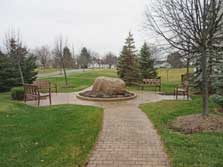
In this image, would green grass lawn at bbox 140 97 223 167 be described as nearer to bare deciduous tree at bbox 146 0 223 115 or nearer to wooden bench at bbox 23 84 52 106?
bare deciduous tree at bbox 146 0 223 115

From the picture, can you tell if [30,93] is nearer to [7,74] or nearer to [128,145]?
[7,74]

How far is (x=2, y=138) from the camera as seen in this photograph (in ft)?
17.2

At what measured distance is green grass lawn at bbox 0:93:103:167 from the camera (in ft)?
13.2

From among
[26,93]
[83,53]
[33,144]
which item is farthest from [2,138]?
[83,53]

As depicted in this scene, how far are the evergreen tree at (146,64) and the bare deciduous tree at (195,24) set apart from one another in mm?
13642

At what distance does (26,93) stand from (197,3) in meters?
8.20

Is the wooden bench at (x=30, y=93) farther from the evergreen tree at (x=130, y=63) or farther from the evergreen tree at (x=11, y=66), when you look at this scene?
the evergreen tree at (x=130, y=63)

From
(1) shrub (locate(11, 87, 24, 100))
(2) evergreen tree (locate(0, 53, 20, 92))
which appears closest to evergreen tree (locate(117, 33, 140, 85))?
(2) evergreen tree (locate(0, 53, 20, 92))

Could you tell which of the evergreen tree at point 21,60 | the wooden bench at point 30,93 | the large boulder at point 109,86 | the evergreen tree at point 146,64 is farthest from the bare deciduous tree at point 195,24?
the evergreen tree at point 146,64

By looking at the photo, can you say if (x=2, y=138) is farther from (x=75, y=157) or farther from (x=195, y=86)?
(x=195, y=86)

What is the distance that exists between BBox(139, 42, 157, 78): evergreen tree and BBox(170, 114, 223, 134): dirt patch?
1416cm

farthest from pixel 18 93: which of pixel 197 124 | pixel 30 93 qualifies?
pixel 197 124

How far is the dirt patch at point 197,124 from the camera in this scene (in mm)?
5863

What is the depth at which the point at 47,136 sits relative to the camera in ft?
17.4
